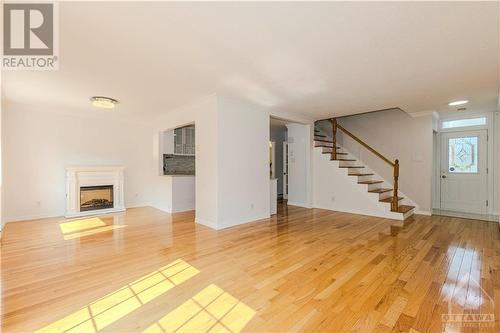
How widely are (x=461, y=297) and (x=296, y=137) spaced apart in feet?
16.7

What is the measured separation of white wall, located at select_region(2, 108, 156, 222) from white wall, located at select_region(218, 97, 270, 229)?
132 inches

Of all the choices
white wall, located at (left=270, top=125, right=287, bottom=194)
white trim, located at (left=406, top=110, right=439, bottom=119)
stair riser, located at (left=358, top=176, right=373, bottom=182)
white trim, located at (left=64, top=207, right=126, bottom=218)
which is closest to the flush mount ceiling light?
white trim, located at (left=64, top=207, right=126, bottom=218)

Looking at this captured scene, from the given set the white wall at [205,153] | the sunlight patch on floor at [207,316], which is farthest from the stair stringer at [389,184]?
the sunlight patch on floor at [207,316]

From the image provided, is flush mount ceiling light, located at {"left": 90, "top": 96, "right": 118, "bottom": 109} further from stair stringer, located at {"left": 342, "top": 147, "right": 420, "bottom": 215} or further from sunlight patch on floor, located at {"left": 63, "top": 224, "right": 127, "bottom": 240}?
stair stringer, located at {"left": 342, "top": 147, "right": 420, "bottom": 215}

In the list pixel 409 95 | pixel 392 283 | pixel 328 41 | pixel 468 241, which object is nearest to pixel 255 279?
pixel 392 283

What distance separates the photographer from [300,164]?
262 inches

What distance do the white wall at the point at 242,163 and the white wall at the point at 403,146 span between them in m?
3.44

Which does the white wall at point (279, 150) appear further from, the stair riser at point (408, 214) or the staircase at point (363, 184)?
the stair riser at point (408, 214)

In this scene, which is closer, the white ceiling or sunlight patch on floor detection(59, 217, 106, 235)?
the white ceiling

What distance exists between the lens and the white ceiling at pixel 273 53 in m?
1.92

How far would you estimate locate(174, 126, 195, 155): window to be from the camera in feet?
22.2

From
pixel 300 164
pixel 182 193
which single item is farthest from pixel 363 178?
pixel 182 193

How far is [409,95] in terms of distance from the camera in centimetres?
420

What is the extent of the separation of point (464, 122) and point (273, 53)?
6219 millimetres
